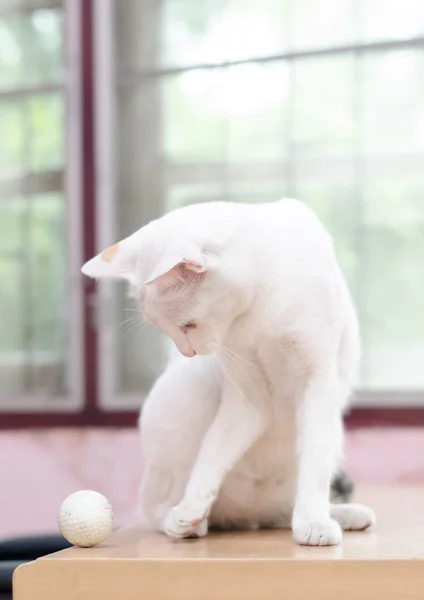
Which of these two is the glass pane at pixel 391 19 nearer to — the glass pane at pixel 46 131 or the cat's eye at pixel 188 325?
the glass pane at pixel 46 131

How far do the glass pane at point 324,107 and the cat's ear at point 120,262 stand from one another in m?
1.15

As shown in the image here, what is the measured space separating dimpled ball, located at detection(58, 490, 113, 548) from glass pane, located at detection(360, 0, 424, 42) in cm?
148

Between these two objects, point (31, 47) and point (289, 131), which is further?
point (31, 47)

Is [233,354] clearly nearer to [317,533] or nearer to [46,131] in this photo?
[317,533]

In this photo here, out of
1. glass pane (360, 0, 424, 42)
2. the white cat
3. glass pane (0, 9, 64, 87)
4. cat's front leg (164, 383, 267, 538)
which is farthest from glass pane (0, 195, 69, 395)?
cat's front leg (164, 383, 267, 538)

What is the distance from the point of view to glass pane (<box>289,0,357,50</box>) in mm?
2227

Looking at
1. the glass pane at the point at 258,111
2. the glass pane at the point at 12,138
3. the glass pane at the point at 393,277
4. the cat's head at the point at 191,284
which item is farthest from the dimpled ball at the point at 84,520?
the glass pane at the point at 12,138

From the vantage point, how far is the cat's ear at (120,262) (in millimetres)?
1187

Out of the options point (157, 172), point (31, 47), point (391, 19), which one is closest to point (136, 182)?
point (157, 172)

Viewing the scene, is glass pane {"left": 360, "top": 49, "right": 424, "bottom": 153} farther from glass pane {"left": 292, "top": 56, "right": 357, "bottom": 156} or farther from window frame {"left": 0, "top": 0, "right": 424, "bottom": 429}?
window frame {"left": 0, "top": 0, "right": 424, "bottom": 429}

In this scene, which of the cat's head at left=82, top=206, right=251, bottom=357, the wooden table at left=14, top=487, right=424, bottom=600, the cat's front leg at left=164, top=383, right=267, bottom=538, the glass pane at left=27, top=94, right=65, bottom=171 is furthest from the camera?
the glass pane at left=27, top=94, right=65, bottom=171

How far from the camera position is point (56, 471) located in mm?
2258

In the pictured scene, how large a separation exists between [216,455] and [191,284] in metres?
0.26
